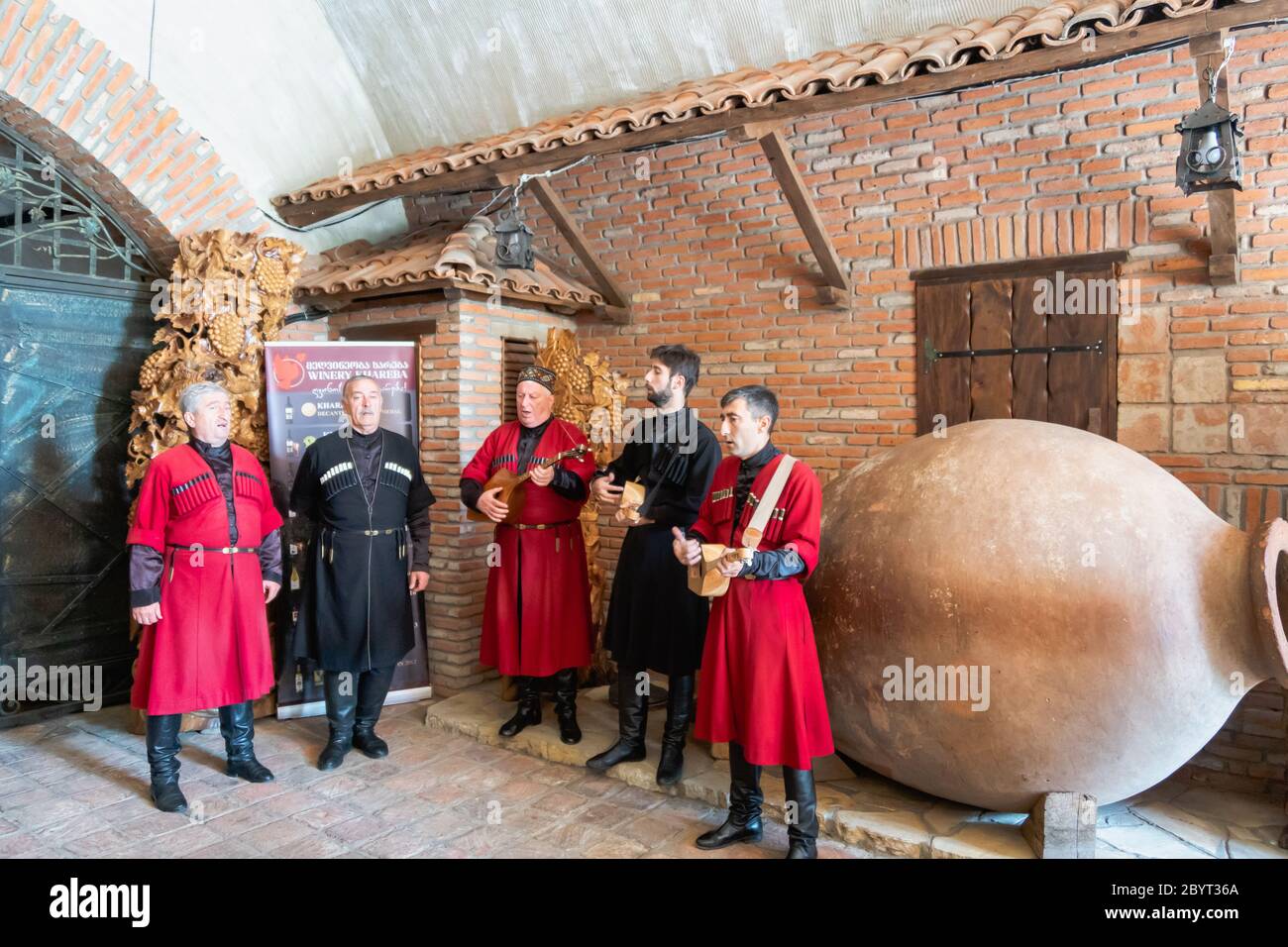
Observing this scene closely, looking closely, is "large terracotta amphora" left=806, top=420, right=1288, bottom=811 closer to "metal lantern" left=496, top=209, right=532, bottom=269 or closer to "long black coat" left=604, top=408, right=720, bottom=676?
"long black coat" left=604, top=408, right=720, bottom=676

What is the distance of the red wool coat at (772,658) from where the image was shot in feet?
11.2

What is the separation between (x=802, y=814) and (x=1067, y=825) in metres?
1.01

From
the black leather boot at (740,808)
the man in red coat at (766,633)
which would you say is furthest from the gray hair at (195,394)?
the black leather boot at (740,808)

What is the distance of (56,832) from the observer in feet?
12.8

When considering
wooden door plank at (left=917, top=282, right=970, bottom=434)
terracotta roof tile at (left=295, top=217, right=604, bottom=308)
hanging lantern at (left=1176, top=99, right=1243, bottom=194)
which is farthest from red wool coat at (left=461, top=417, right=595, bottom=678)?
hanging lantern at (left=1176, top=99, right=1243, bottom=194)

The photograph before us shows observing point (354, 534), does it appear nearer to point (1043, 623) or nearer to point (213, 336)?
point (213, 336)

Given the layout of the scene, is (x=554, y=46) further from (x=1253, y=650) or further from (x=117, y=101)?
(x=1253, y=650)

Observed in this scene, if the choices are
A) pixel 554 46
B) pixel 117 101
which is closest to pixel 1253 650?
pixel 554 46

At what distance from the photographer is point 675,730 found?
424 centimetres

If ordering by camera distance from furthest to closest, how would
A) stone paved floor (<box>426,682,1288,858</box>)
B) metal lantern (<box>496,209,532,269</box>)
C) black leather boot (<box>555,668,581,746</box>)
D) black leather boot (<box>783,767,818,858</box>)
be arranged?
1. metal lantern (<box>496,209,532,269</box>)
2. black leather boot (<box>555,668,581,746</box>)
3. stone paved floor (<box>426,682,1288,858</box>)
4. black leather boot (<box>783,767,818,858</box>)

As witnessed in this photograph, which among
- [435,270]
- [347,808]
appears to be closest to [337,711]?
[347,808]

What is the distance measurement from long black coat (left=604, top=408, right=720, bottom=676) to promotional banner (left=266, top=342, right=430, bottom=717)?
7.41 ft

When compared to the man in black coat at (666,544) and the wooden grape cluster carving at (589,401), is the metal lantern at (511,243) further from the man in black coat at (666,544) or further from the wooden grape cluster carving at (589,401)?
the man in black coat at (666,544)

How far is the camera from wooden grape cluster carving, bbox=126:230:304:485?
5391mm
